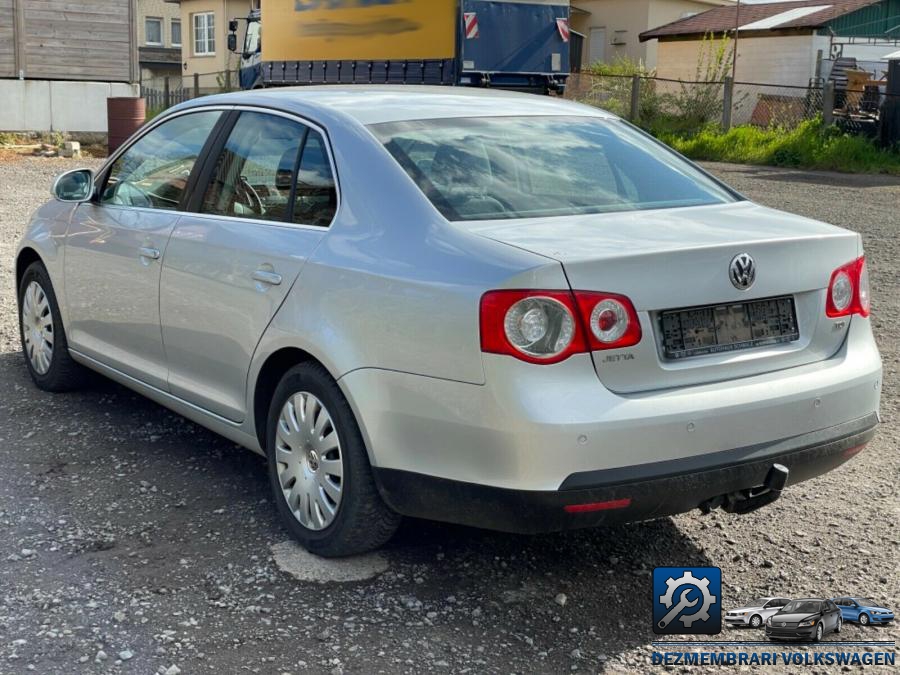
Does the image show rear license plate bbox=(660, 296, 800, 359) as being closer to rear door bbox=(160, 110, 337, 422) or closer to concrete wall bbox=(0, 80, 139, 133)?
rear door bbox=(160, 110, 337, 422)

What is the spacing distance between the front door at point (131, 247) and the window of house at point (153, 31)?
51.1 meters

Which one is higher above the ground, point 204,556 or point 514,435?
point 514,435

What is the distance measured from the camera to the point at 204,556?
422 cm

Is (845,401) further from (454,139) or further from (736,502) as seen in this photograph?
(454,139)

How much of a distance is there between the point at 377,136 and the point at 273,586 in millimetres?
1623

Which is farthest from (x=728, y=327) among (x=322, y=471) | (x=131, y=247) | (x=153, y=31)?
(x=153, y=31)

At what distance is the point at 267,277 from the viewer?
4.27 metres

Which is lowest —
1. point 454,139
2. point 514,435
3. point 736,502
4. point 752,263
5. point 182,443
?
point 182,443

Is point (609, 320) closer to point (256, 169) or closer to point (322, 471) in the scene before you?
point (322, 471)

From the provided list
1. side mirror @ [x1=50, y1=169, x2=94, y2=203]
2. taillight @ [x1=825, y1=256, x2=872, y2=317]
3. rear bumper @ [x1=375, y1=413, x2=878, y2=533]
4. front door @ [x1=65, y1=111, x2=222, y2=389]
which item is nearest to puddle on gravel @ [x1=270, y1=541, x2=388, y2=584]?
rear bumper @ [x1=375, y1=413, x2=878, y2=533]

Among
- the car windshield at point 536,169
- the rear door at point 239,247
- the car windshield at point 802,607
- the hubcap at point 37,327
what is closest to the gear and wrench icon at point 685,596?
the car windshield at point 802,607

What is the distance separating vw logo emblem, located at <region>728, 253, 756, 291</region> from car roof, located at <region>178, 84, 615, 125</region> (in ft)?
4.33

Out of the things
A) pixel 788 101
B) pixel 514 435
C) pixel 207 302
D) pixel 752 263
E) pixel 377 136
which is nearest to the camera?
pixel 514 435

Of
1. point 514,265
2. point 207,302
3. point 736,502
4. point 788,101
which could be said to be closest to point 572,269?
point 514,265
